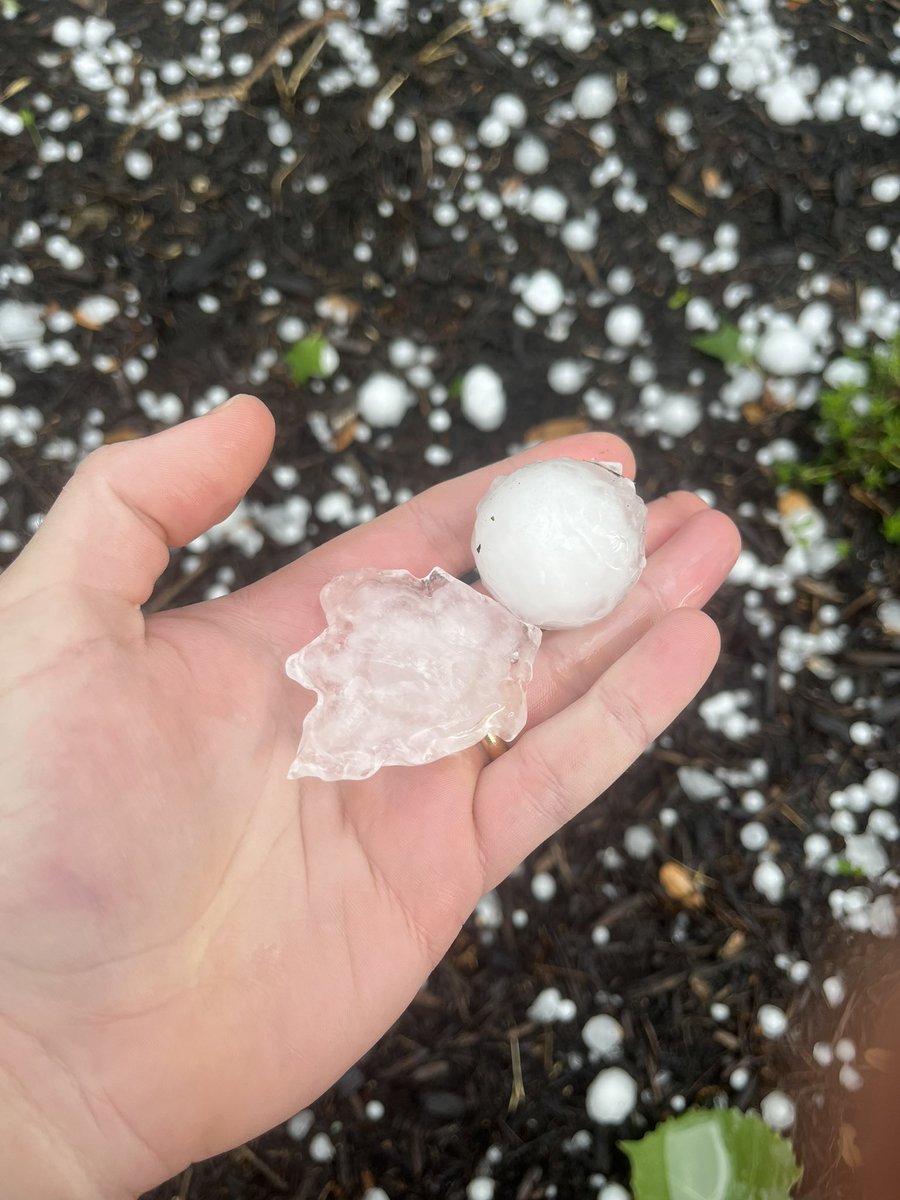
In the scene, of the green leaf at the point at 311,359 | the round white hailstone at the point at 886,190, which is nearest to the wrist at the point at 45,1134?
the green leaf at the point at 311,359

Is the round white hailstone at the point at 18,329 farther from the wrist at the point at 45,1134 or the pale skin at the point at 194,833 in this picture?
the wrist at the point at 45,1134

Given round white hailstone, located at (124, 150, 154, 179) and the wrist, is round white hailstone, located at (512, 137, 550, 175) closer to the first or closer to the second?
round white hailstone, located at (124, 150, 154, 179)

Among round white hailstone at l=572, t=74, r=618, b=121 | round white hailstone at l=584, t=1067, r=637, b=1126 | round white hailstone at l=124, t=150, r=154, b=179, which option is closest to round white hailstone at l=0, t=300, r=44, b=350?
round white hailstone at l=124, t=150, r=154, b=179

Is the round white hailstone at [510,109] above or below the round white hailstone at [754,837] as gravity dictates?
above

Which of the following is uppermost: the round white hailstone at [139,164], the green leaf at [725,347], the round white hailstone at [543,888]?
the round white hailstone at [139,164]

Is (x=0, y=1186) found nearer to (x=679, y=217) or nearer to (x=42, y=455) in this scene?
(x=42, y=455)

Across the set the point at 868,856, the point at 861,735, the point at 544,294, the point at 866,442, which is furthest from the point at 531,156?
the point at 868,856

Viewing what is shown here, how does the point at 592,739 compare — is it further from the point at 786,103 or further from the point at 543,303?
the point at 786,103
